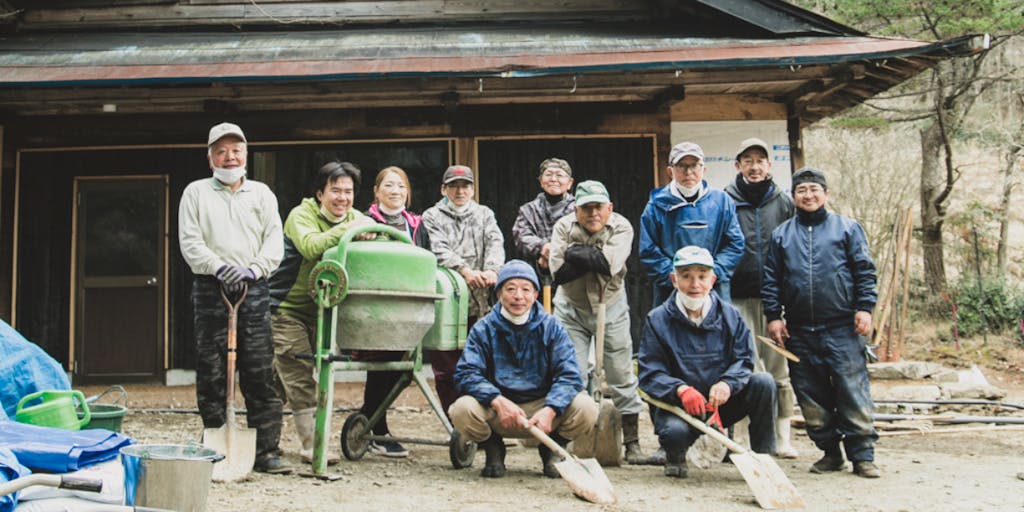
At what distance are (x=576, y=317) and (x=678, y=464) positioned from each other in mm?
1158

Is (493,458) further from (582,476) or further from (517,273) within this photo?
(517,273)

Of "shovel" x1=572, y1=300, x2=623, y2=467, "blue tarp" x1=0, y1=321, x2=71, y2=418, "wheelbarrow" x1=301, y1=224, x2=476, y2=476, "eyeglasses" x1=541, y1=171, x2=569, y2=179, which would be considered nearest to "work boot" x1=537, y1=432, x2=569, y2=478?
"shovel" x1=572, y1=300, x2=623, y2=467

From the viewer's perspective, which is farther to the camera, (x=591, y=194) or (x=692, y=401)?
(x=591, y=194)

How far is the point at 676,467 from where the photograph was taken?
4723mm

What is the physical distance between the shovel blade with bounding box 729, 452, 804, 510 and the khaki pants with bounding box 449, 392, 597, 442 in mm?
802

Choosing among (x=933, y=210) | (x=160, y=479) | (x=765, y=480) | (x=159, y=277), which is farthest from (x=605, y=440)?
(x=933, y=210)

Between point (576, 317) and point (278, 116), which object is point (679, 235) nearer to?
point (576, 317)

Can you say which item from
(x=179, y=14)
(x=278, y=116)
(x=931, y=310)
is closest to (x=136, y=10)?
(x=179, y=14)

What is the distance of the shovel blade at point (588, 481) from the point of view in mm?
4031

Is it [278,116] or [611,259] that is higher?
[278,116]

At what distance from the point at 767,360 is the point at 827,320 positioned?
0.77 metres

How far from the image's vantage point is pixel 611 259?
5.30 meters

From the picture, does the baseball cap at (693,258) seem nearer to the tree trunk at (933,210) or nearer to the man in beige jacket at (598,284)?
the man in beige jacket at (598,284)

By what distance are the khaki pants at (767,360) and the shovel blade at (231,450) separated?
10.0ft
